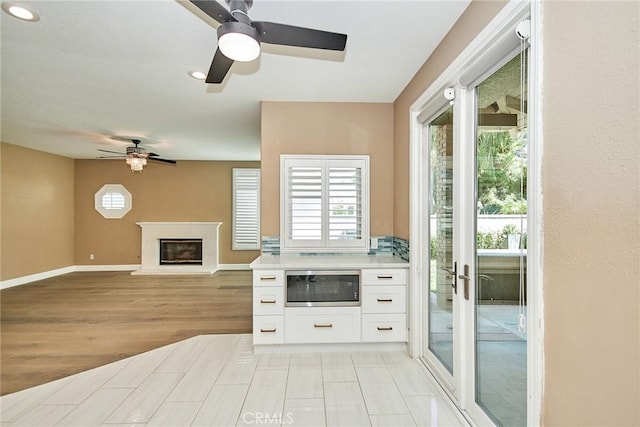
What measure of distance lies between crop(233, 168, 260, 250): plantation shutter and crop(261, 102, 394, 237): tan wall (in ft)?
14.3

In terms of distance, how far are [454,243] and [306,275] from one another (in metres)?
1.44

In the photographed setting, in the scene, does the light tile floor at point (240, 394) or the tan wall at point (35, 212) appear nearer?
the light tile floor at point (240, 394)

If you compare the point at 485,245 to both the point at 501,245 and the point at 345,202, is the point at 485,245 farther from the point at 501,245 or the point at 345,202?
the point at 345,202

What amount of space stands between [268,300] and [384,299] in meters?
1.13

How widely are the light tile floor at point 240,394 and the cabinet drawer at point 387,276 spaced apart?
703 mm

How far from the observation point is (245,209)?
26.2 feet

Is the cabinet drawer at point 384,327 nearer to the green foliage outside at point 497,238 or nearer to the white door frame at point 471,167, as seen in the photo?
the white door frame at point 471,167

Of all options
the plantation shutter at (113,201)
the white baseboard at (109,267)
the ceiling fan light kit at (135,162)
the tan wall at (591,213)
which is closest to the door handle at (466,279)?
the tan wall at (591,213)

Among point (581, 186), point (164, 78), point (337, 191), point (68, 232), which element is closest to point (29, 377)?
point (164, 78)

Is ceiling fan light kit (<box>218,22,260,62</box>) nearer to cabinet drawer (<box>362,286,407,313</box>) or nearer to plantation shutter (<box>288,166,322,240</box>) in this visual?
plantation shutter (<box>288,166,322,240</box>)

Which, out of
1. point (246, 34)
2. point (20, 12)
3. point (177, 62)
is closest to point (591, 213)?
point (246, 34)

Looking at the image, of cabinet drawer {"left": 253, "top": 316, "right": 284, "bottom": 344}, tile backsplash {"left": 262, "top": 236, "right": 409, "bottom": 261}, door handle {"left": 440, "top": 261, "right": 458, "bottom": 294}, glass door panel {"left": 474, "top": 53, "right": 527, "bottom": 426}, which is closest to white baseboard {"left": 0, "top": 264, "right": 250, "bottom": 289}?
tile backsplash {"left": 262, "top": 236, "right": 409, "bottom": 261}

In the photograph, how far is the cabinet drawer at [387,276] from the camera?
3.16 metres

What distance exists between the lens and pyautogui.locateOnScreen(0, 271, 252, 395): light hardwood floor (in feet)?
10.1
